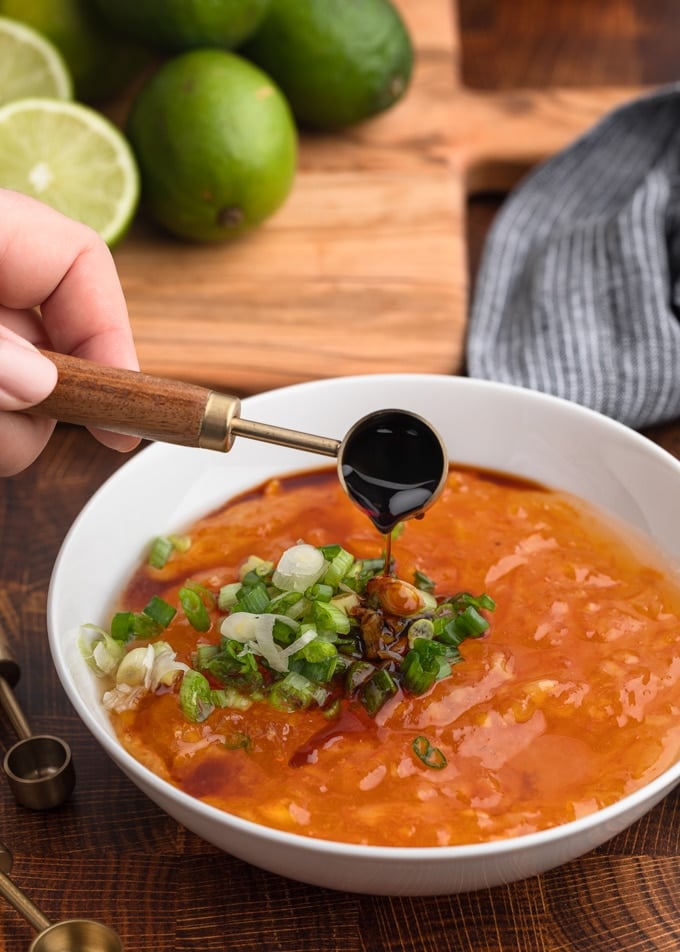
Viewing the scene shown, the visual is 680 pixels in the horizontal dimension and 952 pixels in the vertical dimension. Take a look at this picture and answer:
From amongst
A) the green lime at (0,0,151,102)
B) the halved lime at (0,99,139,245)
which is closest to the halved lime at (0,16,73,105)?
the green lime at (0,0,151,102)

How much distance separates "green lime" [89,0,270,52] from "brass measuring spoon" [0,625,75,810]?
225cm

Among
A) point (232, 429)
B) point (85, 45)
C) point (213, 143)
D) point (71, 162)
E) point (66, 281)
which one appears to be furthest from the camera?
point (85, 45)

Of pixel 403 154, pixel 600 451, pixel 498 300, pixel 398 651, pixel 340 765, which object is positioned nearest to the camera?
pixel 340 765

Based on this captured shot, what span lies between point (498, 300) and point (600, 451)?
3.58ft

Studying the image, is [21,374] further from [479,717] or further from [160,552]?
[479,717]

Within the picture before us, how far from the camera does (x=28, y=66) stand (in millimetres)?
3928

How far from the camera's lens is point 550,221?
13.3ft

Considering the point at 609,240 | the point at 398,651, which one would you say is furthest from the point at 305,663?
the point at 609,240

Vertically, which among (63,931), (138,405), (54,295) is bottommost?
(63,931)

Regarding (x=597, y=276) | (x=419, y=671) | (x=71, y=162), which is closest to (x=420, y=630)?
(x=419, y=671)

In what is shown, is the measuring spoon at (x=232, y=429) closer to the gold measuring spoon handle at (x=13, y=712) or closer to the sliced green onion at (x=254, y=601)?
Answer: the sliced green onion at (x=254, y=601)

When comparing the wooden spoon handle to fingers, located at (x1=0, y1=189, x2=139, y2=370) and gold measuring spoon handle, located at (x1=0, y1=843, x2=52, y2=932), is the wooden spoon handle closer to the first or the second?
fingers, located at (x1=0, y1=189, x2=139, y2=370)

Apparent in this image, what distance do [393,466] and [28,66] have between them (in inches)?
90.7

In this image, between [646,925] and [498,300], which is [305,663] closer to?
[646,925]
